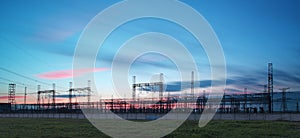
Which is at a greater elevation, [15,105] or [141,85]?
[141,85]

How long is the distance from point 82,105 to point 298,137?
56164mm

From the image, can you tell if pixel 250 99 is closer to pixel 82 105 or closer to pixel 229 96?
pixel 229 96

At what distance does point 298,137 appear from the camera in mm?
18609

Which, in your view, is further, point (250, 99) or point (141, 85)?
point (141, 85)

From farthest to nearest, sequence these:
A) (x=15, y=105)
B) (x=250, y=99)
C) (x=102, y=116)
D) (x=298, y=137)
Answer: (x=15, y=105)
(x=102, y=116)
(x=250, y=99)
(x=298, y=137)

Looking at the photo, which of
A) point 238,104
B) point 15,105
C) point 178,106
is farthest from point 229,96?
point 15,105

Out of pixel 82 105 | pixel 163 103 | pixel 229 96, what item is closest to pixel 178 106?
pixel 163 103

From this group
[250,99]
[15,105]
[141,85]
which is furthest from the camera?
[15,105]

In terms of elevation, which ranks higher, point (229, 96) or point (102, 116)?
point (229, 96)

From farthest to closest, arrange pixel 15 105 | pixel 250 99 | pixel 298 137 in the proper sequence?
pixel 15 105 → pixel 250 99 → pixel 298 137

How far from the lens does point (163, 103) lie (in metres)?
60.0

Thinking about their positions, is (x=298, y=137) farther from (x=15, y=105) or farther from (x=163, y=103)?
(x=15, y=105)

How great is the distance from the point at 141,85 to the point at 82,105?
13.3 m

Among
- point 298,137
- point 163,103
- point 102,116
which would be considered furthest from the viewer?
point 163,103
